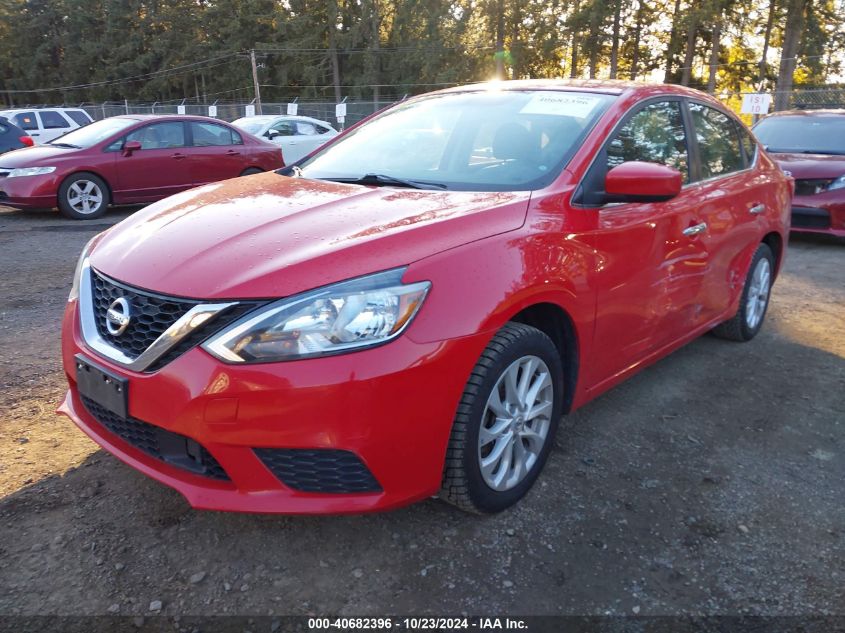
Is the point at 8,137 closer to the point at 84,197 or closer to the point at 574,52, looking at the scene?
the point at 84,197

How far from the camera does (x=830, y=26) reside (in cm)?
3412

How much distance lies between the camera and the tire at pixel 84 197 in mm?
8633

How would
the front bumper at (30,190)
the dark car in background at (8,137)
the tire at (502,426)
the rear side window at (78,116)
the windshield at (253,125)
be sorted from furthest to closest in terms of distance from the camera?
the rear side window at (78,116) → the windshield at (253,125) → the dark car in background at (8,137) → the front bumper at (30,190) → the tire at (502,426)

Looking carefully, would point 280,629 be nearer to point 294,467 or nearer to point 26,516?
point 294,467

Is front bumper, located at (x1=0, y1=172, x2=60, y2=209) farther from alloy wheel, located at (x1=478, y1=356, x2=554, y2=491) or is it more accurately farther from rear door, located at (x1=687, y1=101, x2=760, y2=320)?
alloy wheel, located at (x1=478, y1=356, x2=554, y2=491)

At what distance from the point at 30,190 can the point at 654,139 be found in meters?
7.97

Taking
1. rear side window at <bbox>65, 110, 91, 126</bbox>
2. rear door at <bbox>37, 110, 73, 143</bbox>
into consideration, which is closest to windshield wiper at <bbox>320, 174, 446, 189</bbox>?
rear door at <bbox>37, 110, 73, 143</bbox>

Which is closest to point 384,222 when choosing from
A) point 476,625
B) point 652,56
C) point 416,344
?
point 416,344

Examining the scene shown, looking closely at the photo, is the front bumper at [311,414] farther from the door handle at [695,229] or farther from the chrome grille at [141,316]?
the door handle at [695,229]

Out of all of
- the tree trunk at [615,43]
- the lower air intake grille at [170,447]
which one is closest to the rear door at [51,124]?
the lower air intake grille at [170,447]

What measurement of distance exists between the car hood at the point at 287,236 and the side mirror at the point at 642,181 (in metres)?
0.41

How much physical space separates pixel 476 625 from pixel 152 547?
45.0 inches

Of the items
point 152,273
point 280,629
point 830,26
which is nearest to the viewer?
point 280,629

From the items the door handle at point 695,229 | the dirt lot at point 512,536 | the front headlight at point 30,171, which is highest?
the door handle at point 695,229
